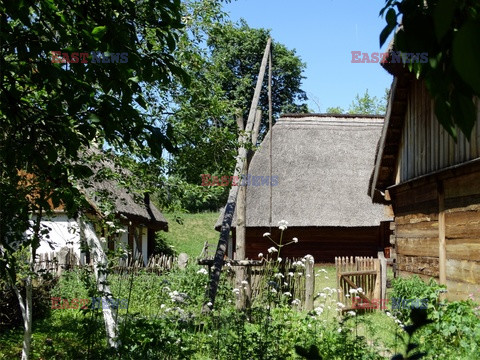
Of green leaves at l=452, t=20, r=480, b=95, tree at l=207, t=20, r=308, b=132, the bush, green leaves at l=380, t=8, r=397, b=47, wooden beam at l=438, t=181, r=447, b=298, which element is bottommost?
the bush

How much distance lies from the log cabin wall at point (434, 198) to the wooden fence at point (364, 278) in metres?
1.30

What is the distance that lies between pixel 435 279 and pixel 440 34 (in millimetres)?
9024

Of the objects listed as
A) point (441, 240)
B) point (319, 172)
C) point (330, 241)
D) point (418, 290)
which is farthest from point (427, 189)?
point (319, 172)

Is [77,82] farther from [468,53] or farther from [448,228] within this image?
[448,228]

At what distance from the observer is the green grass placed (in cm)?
3275

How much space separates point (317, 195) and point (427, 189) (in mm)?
12291

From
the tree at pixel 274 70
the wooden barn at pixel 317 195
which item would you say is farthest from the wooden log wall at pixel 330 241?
the tree at pixel 274 70

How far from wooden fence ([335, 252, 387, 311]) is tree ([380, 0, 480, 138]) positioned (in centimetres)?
1065

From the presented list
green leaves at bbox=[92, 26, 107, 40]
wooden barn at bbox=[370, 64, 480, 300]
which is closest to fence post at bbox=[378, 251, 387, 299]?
wooden barn at bbox=[370, 64, 480, 300]

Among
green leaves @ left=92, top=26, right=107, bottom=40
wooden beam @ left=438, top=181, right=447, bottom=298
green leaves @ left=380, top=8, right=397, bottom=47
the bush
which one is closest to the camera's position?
green leaves @ left=380, top=8, right=397, bottom=47

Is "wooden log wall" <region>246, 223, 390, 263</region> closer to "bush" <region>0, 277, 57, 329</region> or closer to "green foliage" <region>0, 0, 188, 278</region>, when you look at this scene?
"bush" <region>0, 277, 57, 329</region>

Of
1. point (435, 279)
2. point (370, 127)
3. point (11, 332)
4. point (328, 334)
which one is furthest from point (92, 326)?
point (370, 127)

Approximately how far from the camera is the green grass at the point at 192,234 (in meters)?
32.8

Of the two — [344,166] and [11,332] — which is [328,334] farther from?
[344,166]
